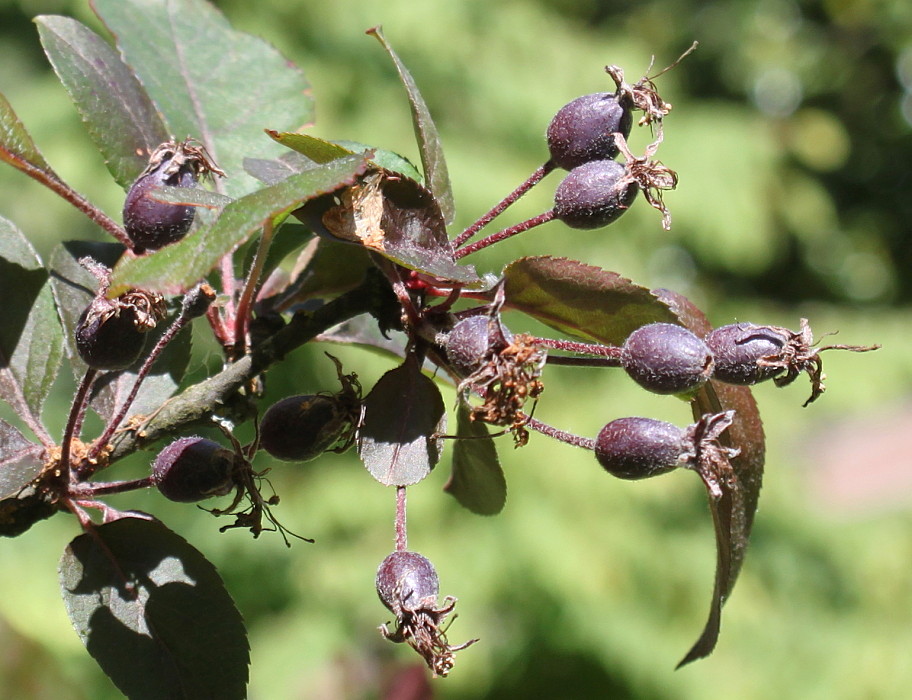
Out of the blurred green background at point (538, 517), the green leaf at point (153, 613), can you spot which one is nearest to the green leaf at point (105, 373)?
the green leaf at point (153, 613)

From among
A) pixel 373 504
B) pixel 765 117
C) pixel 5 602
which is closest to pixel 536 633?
pixel 373 504

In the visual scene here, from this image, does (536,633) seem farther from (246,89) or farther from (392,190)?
(392,190)

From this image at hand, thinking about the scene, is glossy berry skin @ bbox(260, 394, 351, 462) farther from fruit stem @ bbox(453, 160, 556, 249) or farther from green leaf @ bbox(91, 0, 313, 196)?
green leaf @ bbox(91, 0, 313, 196)

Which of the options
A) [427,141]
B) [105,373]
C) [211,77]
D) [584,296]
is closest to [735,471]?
[584,296]

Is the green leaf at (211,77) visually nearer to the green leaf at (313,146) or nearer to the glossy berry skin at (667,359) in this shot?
the green leaf at (313,146)

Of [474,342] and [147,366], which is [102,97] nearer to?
[147,366]
